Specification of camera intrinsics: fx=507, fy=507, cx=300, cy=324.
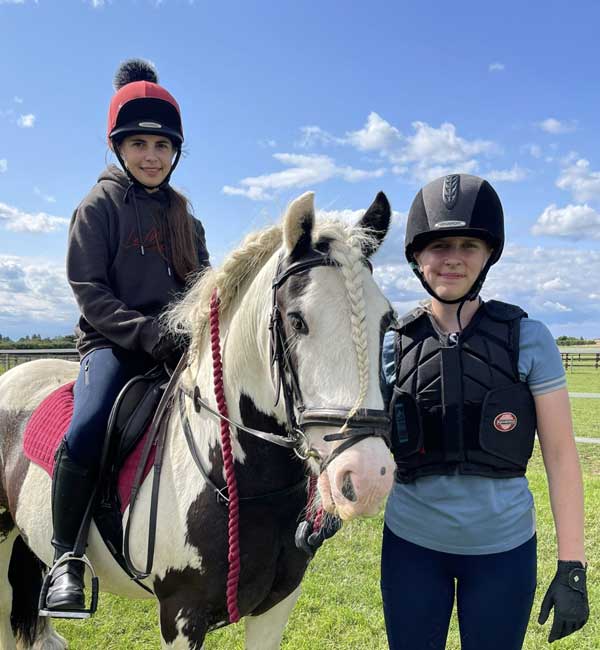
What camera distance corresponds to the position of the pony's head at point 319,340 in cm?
159

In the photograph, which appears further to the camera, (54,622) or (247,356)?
(54,622)

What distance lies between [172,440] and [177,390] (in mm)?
253

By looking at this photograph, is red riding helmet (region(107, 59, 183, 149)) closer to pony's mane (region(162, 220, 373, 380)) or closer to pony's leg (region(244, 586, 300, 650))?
pony's mane (region(162, 220, 373, 380))

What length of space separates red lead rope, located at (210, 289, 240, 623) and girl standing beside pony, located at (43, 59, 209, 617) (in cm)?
38

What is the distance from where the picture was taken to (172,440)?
2.39 meters

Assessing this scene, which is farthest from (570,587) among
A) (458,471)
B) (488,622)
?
(458,471)

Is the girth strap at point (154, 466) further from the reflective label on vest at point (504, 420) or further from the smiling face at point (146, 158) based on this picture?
the reflective label on vest at point (504, 420)

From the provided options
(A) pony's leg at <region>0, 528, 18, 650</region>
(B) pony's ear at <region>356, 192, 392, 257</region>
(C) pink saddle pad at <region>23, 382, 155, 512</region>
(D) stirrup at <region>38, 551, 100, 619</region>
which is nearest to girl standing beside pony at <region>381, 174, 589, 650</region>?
(B) pony's ear at <region>356, 192, 392, 257</region>

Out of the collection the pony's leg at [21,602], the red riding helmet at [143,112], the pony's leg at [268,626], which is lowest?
the pony's leg at [21,602]

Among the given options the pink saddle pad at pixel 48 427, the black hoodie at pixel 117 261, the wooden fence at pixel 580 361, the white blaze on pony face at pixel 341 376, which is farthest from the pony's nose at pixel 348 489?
the wooden fence at pixel 580 361

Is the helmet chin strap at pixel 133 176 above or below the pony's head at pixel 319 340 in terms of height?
above

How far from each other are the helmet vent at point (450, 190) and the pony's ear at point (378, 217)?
0.24m

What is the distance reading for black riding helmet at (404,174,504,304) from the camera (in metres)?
2.09

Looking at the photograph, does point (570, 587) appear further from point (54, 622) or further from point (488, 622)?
point (54, 622)
